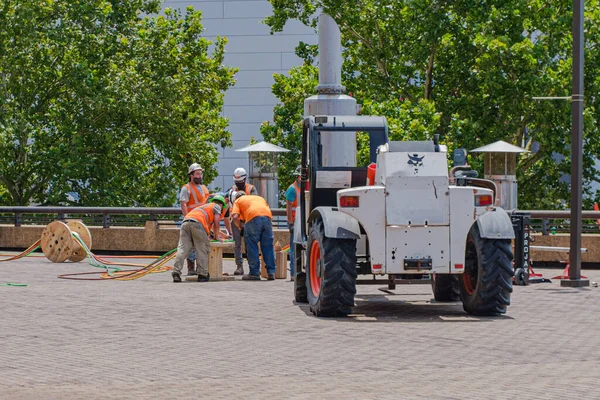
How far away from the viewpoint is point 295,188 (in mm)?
21266

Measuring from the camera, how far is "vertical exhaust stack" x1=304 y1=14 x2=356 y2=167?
1697cm

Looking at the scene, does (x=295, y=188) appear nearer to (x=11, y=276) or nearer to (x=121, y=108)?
(x=11, y=276)

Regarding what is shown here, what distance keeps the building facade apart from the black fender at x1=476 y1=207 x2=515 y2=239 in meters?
37.8

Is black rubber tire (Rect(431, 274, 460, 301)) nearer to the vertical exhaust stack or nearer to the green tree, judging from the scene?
the vertical exhaust stack

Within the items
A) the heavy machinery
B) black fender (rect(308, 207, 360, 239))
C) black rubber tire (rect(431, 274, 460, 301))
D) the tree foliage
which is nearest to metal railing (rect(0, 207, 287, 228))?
the tree foliage

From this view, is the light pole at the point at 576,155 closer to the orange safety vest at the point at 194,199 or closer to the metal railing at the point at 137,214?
the metal railing at the point at 137,214

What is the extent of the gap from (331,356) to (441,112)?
92.2 feet

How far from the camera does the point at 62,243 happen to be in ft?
83.4

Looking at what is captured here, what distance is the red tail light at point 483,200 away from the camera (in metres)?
14.9

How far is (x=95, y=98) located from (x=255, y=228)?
19651mm

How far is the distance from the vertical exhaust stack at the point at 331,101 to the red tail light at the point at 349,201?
210 cm

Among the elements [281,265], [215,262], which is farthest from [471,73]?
[215,262]

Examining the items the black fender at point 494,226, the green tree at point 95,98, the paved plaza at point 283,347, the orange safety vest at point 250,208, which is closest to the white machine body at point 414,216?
the black fender at point 494,226

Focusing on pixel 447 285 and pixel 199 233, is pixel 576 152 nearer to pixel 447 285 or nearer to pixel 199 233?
pixel 447 285
